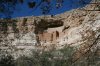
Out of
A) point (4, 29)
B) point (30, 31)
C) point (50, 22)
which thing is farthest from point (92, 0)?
point (50, 22)

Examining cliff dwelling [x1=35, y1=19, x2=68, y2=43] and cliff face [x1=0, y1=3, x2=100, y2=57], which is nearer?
cliff face [x1=0, y1=3, x2=100, y2=57]

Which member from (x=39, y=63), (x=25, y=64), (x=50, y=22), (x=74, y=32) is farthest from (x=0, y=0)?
(x=50, y=22)

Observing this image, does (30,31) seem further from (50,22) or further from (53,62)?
(53,62)

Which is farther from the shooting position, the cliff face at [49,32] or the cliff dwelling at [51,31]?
the cliff dwelling at [51,31]

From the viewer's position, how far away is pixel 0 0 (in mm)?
7973

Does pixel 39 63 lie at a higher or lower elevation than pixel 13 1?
lower

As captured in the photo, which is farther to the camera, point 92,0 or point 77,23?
point 77,23

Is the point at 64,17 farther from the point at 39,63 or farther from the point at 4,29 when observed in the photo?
the point at 4,29

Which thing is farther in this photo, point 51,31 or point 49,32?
point 51,31

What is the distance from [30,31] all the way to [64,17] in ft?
15.7

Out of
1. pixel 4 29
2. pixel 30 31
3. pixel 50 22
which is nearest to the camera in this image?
pixel 4 29

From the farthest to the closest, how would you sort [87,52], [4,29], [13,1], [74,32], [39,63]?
[74,32]
[39,63]
[4,29]
[13,1]
[87,52]

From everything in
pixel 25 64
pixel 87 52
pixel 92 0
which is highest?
pixel 92 0

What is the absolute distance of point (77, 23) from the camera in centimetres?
4100
